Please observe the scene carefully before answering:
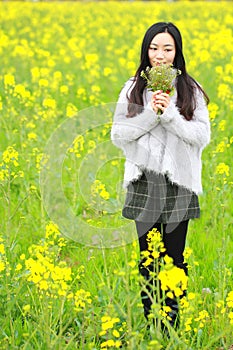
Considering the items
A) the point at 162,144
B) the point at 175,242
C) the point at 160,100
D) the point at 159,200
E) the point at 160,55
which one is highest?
the point at 160,55

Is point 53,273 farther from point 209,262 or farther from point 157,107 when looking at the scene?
point 209,262

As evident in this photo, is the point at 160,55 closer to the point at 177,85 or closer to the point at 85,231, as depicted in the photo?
the point at 177,85

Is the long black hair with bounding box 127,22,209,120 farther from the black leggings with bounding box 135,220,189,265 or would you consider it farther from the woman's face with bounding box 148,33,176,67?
the black leggings with bounding box 135,220,189,265

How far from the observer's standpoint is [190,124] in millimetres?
2463

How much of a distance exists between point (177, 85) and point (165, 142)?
0.26 meters

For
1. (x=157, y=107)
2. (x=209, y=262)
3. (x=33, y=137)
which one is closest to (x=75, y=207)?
(x=33, y=137)

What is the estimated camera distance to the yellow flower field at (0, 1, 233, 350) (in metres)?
2.16

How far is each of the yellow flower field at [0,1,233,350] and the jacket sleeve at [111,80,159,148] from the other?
0.28 m

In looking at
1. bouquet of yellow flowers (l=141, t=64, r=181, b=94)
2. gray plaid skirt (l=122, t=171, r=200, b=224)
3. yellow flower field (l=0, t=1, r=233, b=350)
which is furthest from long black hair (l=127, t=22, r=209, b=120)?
yellow flower field (l=0, t=1, r=233, b=350)

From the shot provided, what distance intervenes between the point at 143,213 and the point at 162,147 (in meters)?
0.30

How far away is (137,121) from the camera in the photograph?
2.46 m

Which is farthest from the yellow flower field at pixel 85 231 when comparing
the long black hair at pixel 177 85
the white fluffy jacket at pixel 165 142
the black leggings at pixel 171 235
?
the long black hair at pixel 177 85

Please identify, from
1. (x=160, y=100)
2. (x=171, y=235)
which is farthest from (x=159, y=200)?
(x=160, y=100)

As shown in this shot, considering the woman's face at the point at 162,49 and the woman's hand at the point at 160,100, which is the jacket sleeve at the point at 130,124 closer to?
the woman's hand at the point at 160,100
